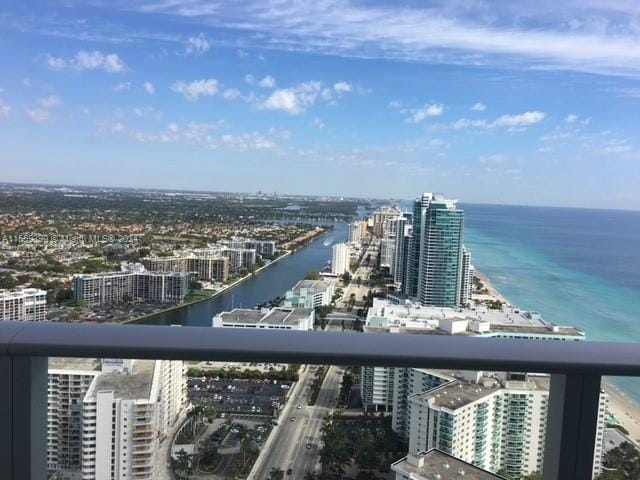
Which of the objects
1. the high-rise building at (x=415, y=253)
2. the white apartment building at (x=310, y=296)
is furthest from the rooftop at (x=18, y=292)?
the high-rise building at (x=415, y=253)

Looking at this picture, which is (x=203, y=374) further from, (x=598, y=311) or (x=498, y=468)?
(x=598, y=311)

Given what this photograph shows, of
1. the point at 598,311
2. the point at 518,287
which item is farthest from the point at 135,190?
the point at 598,311

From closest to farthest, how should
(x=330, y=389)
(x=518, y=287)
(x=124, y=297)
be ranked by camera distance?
1. (x=330, y=389)
2. (x=124, y=297)
3. (x=518, y=287)

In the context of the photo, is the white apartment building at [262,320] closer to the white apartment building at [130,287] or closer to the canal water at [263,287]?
the canal water at [263,287]

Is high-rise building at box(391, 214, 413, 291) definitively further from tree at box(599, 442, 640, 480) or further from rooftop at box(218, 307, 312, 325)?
tree at box(599, 442, 640, 480)

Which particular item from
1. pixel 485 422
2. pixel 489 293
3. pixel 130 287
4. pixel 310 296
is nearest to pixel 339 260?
pixel 489 293

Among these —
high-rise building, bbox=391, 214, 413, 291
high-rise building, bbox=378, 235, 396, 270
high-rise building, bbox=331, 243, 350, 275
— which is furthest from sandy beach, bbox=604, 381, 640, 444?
high-rise building, bbox=378, 235, 396, 270

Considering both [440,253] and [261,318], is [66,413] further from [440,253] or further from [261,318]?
[440,253]
